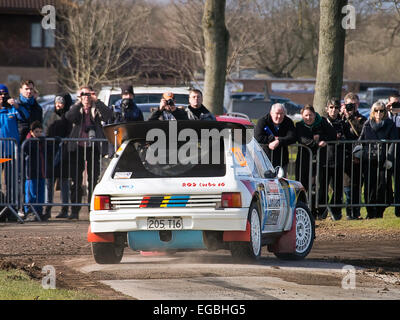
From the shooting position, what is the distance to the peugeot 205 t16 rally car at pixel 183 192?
10.7 metres

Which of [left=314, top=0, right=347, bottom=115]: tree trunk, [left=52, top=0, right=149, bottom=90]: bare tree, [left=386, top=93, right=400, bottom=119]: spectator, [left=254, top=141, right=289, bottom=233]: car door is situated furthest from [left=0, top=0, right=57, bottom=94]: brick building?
[left=254, top=141, right=289, bottom=233]: car door

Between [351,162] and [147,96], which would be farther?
[147,96]

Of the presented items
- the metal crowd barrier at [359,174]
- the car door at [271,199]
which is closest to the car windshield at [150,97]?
the metal crowd barrier at [359,174]

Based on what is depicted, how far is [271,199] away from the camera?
465 inches

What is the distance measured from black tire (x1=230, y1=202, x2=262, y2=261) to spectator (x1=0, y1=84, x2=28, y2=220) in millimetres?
6828

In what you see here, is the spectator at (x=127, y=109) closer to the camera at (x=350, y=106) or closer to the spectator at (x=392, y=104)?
the camera at (x=350, y=106)

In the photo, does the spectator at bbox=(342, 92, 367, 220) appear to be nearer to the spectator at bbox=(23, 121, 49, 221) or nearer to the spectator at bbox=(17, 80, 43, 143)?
the spectator at bbox=(23, 121, 49, 221)

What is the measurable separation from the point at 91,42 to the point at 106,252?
1536 inches

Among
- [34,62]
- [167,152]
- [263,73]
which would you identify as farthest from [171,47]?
[167,152]

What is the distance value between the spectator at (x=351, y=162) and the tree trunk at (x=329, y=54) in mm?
1703

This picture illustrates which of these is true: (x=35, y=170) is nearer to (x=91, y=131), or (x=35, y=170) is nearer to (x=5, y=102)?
(x=91, y=131)

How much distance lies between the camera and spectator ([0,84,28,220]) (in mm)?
16859

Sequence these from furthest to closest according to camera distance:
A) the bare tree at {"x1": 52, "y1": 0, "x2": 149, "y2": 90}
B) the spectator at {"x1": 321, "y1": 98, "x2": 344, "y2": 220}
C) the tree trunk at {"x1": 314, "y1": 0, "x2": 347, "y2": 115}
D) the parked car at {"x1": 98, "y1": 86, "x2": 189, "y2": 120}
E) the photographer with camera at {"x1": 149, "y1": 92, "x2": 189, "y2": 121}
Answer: the bare tree at {"x1": 52, "y1": 0, "x2": 149, "y2": 90} → the parked car at {"x1": 98, "y1": 86, "x2": 189, "y2": 120} → the tree trunk at {"x1": 314, "y1": 0, "x2": 347, "y2": 115} → the spectator at {"x1": 321, "y1": 98, "x2": 344, "y2": 220} → the photographer with camera at {"x1": 149, "y1": 92, "x2": 189, "y2": 121}


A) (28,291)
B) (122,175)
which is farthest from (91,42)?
(28,291)
